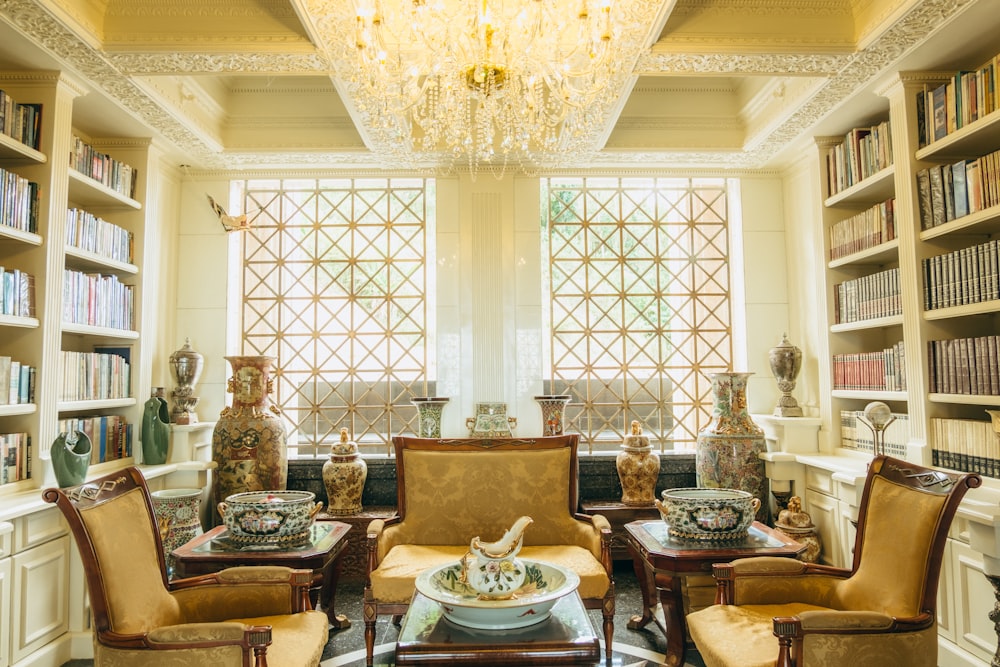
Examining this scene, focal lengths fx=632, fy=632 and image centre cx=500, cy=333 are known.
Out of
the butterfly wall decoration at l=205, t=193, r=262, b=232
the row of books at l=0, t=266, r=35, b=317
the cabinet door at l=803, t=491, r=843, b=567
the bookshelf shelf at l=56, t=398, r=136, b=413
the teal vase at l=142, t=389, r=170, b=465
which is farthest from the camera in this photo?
the butterfly wall decoration at l=205, t=193, r=262, b=232

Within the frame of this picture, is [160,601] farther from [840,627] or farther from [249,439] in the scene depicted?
[840,627]

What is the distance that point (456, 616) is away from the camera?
198 centimetres

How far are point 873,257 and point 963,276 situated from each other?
95 cm

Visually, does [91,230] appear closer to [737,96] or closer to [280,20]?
[280,20]

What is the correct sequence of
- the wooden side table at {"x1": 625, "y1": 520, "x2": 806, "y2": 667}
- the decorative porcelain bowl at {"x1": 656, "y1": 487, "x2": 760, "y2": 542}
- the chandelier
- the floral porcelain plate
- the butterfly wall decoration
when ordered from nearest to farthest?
the floral porcelain plate < the chandelier < the wooden side table at {"x1": 625, "y1": 520, "x2": 806, "y2": 667} < the decorative porcelain bowl at {"x1": 656, "y1": 487, "x2": 760, "y2": 542} < the butterfly wall decoration

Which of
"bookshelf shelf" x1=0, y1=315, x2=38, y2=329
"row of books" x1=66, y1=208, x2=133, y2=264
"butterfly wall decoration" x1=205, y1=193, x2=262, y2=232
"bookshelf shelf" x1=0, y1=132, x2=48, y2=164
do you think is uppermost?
"butterfly wall decoration" x1=205, y1=193, x2=262, y2=232

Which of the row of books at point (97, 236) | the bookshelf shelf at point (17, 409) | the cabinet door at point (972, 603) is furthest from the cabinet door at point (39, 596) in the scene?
the cabinet door at point (972, 603)

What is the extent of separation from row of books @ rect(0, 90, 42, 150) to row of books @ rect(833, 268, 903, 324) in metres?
4.58

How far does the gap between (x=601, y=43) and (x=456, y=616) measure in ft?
7.20

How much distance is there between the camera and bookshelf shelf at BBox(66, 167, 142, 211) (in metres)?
3.48

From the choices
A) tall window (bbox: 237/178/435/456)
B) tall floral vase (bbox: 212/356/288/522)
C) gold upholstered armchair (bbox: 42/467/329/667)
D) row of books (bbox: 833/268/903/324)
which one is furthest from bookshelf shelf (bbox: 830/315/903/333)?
tall floral vase (bbox: 212/356/288/522)

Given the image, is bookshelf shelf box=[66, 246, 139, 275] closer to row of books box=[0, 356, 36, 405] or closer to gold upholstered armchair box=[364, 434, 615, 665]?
row of books box=[0, 356, 36, 405]

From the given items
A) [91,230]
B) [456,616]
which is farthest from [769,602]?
[91,230]

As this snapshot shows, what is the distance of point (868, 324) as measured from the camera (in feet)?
12.2
